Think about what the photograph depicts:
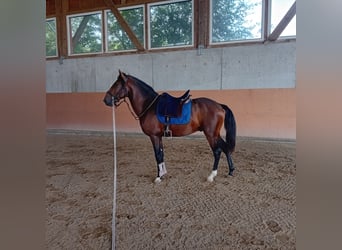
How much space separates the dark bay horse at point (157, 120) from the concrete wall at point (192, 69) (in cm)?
286

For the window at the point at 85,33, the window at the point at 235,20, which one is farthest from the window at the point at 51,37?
the window at the point at 235,20

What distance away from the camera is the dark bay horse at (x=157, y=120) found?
2.85 meters

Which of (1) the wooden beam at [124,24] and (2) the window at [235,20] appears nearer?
(2) the window at [235,20]

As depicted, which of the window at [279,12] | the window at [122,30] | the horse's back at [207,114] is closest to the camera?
the horse's back at [207,114]

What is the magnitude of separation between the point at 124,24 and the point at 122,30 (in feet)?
0.64

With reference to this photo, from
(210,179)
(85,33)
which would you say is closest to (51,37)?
(85,33)

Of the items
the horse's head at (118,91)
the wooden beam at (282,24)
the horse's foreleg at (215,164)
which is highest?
the wooden beam at (282,24)

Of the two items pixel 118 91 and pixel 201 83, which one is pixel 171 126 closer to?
pixel 118 91

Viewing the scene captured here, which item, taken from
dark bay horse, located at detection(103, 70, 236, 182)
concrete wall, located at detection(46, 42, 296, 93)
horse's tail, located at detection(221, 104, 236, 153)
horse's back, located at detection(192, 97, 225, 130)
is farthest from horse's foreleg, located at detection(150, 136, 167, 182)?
concrete wall, located at detection(46, 42, 296, 93)

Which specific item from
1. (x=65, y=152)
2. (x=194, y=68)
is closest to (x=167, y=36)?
(x=194, y=68)

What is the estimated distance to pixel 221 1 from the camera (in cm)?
573

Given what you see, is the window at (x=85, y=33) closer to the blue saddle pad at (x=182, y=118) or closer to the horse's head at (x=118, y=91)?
the horse's head at (x=118, y=91)

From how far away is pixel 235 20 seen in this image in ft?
18.7
